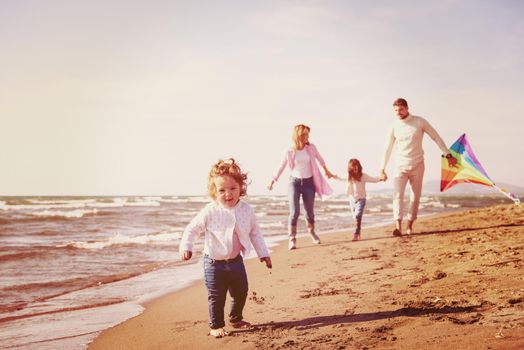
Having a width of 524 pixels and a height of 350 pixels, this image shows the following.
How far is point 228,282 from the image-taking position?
11.3ft

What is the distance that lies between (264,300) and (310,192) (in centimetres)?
392

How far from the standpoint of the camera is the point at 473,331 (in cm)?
253

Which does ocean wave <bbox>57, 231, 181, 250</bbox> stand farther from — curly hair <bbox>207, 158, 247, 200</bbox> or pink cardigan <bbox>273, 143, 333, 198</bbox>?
curly hair <bbox>207, 158, 247, 200</bbox>

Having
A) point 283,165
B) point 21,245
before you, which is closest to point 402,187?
point 283,165

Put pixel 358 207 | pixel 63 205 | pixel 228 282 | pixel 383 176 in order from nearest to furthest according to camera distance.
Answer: pixel 228 282
pixel 383 176
pixel 358 207
pixel 63 205

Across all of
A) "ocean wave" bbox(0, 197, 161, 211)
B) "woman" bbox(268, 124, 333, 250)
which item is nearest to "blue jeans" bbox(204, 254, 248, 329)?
"woman" bbox(268, 124, 333, 250)

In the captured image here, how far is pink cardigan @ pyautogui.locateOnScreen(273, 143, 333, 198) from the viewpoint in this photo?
25.0ft

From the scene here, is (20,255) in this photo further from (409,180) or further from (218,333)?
(409,180)

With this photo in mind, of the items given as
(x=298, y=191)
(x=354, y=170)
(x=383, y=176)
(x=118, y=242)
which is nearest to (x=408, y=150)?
(x=383, y=176)

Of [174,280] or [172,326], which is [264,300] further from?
[174,280]

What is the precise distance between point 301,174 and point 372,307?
448 cm

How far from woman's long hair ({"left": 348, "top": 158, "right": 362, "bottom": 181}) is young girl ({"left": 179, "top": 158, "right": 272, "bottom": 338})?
5255 millimetres

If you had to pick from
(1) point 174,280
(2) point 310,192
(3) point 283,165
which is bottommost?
(1) point 174,280

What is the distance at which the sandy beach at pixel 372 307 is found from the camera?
8.64ft
